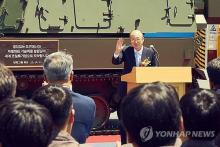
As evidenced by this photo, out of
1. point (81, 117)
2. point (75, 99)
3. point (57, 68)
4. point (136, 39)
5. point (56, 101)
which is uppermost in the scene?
point (136, 39)

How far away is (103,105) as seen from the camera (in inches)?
416

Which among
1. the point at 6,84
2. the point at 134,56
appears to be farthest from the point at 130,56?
the point at 6,84

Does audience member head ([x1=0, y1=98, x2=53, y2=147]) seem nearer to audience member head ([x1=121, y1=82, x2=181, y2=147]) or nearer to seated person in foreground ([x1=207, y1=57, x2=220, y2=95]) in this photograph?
audience member head ([x1=121, y1=82, x2=181, y2=147])

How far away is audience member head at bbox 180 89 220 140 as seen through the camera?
3029 millimetres

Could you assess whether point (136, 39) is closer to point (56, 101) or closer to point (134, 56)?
point (134, 56)

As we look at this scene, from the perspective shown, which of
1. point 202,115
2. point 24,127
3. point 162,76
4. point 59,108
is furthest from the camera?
point 162,76

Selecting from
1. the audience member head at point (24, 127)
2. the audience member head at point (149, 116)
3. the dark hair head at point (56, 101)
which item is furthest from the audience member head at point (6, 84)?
the audience member head at point (149, 116)

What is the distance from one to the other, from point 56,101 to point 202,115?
90cm

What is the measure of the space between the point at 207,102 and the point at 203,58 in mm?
8412

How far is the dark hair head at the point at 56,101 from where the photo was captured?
334cm

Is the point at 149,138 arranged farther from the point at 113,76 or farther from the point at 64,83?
the point at 113,76

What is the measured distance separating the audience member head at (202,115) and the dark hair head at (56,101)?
725 mm

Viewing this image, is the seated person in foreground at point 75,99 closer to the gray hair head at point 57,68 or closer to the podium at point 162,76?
the gray hair head at point 57,68

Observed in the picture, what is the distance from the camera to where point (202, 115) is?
9.91ft
